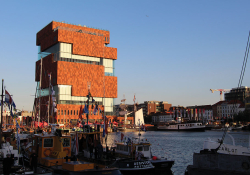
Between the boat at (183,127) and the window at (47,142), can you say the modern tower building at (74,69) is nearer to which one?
the boat at (183,127)

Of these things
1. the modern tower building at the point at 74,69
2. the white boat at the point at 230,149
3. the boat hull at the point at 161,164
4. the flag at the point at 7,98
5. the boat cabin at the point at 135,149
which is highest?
the modern tower building at the point at 74,69

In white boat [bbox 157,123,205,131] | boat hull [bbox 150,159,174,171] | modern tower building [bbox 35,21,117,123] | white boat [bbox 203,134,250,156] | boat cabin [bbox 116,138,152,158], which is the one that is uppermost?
modern tower building [bbox 35,21,117,123]

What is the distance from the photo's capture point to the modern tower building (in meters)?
129

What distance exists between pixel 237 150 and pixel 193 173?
3683 millimetres

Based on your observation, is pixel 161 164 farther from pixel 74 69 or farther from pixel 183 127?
pixel 183 127

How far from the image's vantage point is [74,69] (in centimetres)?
13225

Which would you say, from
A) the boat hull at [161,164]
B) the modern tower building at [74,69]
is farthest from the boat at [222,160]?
the modern tower building at [74,69]

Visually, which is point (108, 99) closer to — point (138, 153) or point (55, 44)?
point (55, 44)

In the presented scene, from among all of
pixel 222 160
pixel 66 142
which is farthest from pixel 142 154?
pixel 222 160

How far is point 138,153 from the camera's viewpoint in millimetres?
26859

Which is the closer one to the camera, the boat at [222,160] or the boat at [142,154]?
the boat at [222,160]

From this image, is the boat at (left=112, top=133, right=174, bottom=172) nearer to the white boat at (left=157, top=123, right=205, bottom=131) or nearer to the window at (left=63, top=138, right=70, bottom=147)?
the window at (left=63, top=138, right=70, bottom=147)

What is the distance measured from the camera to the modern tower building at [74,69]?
129125mm

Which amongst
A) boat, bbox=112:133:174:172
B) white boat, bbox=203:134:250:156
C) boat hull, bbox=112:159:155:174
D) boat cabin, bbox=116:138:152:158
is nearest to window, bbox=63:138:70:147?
boat hull, bbox=112:159:155:174
